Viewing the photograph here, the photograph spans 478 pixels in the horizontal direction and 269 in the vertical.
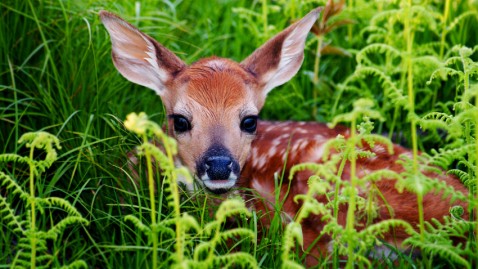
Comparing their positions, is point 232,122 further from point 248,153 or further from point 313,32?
point 313,32

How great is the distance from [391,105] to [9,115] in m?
2.19

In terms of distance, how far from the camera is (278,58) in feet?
13.9

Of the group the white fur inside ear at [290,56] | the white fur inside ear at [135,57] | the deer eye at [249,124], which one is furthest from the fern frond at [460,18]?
the white fur inside ear at [135,57]

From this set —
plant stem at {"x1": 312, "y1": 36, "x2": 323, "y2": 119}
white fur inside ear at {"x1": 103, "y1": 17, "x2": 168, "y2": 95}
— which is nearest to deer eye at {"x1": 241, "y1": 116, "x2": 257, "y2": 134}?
white fur inside ear at {"x1": 103, "y1": 17, "x2": 168, "y2": 95}

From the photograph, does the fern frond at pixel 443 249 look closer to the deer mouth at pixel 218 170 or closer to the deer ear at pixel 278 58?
the deer mouth at pixel 218 170

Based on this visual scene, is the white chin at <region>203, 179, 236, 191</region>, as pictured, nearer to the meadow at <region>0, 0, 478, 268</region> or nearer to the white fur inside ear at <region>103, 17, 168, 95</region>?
the meadow at <region>0, 0, 478, 268</region>

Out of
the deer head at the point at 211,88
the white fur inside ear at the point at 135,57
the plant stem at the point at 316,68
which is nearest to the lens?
the deer head at the point at 211,88

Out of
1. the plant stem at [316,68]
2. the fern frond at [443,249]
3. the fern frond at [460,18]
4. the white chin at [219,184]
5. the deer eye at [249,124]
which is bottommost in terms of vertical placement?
the white chin at [219,184]

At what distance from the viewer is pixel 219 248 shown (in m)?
3.29

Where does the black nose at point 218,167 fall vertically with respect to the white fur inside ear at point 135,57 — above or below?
below

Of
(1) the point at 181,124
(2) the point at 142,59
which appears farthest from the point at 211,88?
(2) the point at 142,59

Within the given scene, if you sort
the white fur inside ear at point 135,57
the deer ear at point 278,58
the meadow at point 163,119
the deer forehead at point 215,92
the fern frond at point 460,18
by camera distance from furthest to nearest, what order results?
the fern frond at point 460,18 < the deer ear at point 278,58 < the white fur inside ear at point 135,57 < the deer forehead at point 215,92 < the meadow at point 163,119

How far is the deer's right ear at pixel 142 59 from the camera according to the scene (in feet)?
13.0

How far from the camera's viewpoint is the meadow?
8.54ft
